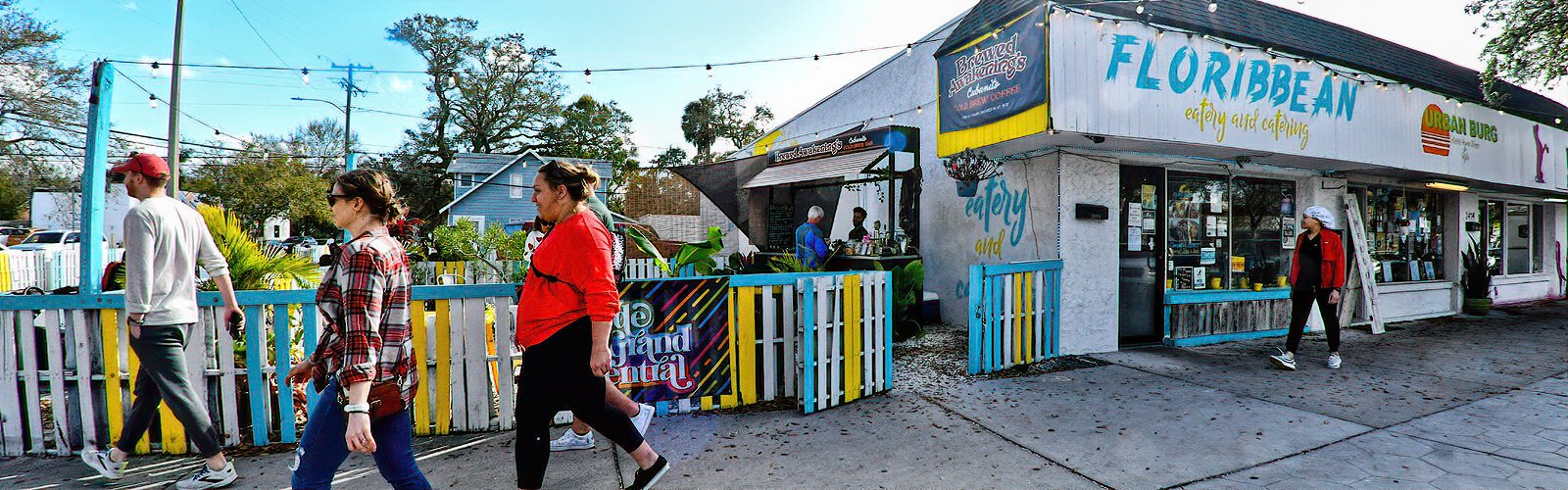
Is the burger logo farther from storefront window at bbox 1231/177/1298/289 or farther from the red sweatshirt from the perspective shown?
the red sweatshirt

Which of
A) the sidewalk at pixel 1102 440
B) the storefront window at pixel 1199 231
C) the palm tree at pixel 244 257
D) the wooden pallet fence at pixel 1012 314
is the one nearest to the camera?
the sidewalk at pixel 1102 440

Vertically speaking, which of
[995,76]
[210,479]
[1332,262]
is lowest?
[210,479]

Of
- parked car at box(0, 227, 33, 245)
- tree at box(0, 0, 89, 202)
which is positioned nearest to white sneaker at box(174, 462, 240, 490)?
tree at box(0, 0, 89, 202)

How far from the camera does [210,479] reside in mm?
2996

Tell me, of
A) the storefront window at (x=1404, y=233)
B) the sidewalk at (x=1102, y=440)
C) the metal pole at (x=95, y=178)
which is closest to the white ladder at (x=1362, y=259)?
the storefront window at (x=1404, y=233)

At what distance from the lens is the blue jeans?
2.09 m

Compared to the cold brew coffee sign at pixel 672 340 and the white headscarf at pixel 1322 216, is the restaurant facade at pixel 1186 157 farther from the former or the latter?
the cold brew coffee sign at pixel 672 340

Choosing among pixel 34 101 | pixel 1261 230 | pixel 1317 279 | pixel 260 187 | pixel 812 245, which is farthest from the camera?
pixel 260 187

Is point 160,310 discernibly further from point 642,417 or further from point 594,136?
point 594,136

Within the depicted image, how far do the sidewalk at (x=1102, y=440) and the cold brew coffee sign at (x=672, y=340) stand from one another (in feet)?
0.73

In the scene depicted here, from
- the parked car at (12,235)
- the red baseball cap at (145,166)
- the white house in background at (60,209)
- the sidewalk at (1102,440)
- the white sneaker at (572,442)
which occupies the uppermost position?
the white house in background at (60,209)

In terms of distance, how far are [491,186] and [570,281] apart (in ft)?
101

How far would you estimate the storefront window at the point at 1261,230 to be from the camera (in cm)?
759

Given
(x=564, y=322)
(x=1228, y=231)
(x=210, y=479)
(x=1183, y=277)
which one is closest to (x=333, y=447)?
(x=564, y=322)
